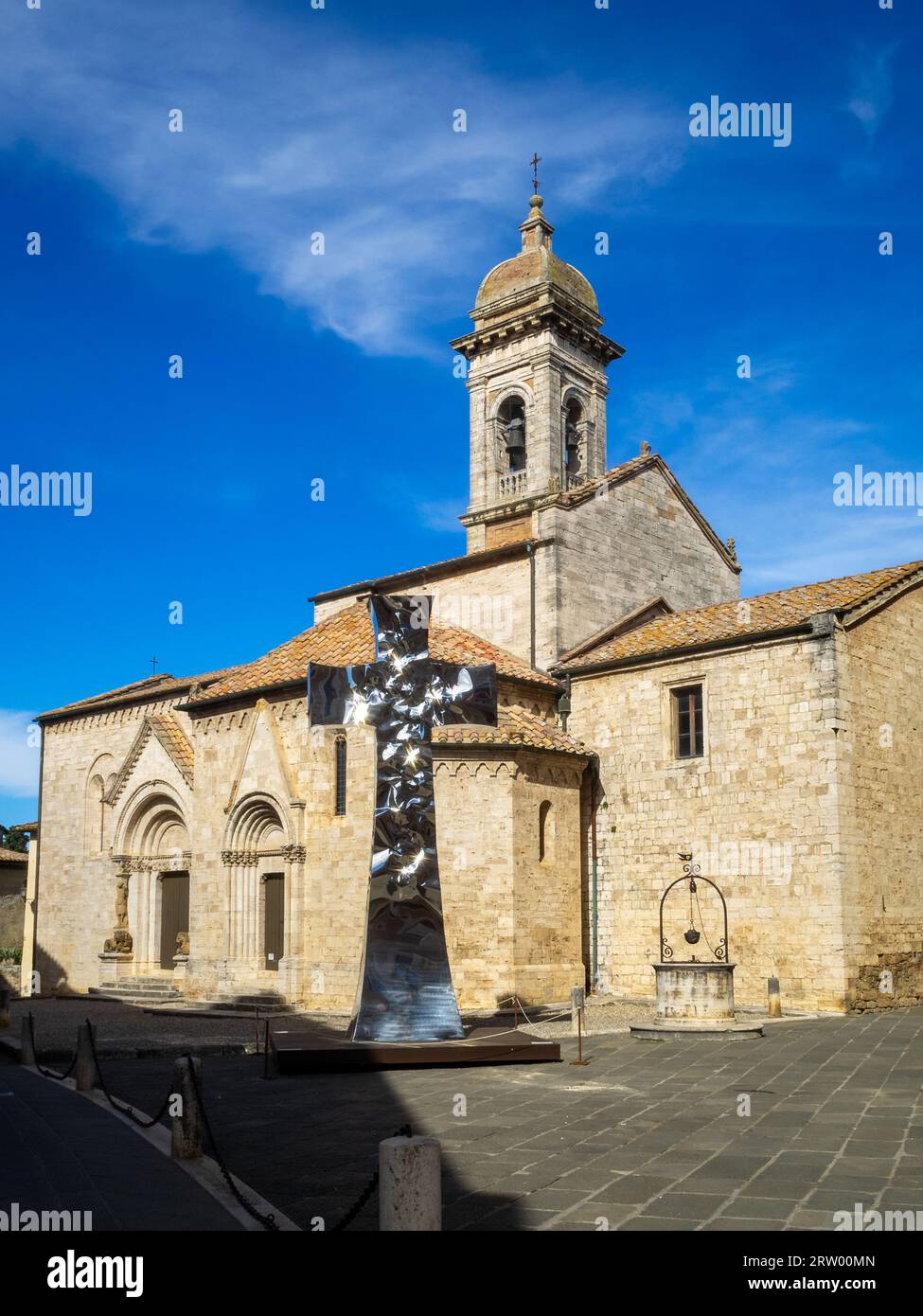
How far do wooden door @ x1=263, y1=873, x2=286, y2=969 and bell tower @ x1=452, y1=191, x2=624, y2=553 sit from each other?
10730 mm

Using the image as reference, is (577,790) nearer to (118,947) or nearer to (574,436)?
(574,436)

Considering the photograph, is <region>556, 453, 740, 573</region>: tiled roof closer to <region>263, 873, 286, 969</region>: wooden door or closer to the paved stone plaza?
<region>263, 873, 286, 969</region>: wooden door

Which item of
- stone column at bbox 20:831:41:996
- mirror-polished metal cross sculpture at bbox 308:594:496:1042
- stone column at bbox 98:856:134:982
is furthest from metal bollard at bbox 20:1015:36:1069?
stone column at bbox 20:831:41:996

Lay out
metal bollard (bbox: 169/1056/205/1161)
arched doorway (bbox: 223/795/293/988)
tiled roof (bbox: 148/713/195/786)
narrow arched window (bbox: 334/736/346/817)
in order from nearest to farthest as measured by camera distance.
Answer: metal bollard (bbox: 169/1056/205/1161) → narrow arched window (bbox: 334/736/346/817) → arched doorway (bbox: 223/795/293/988) → tiled roof (bbox: 148/713/195/786)

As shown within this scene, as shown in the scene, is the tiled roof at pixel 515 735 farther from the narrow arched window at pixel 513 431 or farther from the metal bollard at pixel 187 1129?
the metal bollard at pixel 187 1129

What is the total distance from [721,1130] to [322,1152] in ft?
10.8

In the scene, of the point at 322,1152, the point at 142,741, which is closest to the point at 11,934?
the point at 142,741

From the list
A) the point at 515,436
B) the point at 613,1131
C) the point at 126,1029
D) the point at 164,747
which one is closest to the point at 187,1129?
the point at 613,1131

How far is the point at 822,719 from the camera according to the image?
20.3 metres

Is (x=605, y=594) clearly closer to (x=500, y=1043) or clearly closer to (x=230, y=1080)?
(x=500, y=1043)

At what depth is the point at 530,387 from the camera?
3023cm

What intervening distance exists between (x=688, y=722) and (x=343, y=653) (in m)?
6.90

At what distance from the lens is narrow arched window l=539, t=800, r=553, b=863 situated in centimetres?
2234

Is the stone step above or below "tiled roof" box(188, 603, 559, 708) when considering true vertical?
below
